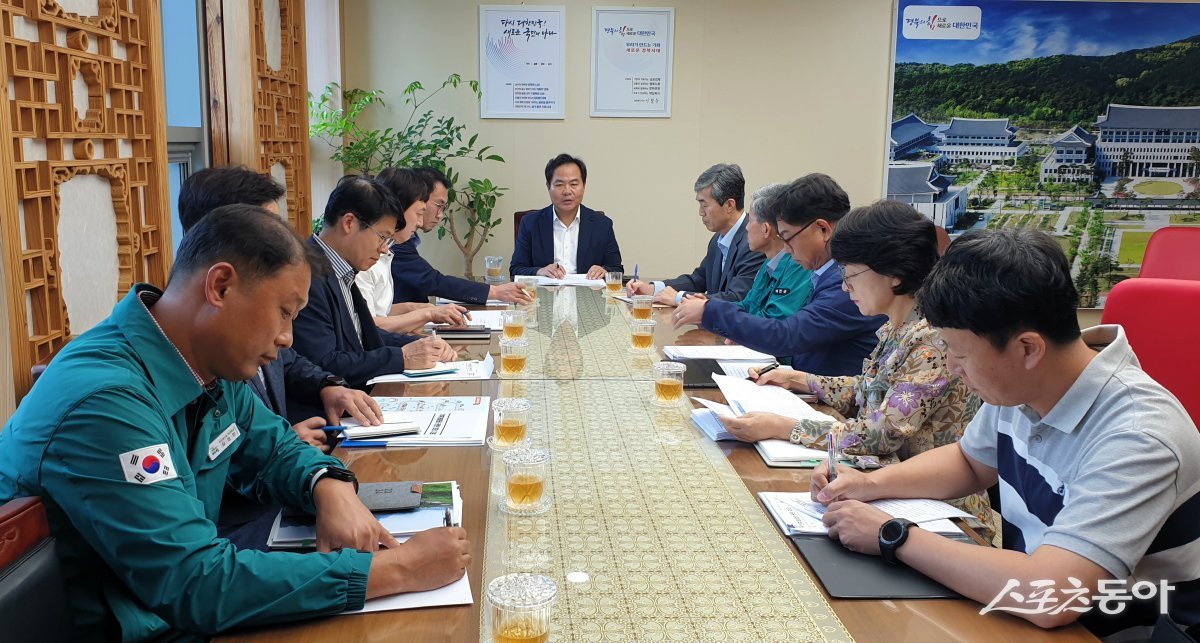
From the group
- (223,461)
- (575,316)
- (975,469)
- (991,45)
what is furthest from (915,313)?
(991,45)

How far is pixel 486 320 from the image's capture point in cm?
372

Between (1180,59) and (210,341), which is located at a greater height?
(1180,59)

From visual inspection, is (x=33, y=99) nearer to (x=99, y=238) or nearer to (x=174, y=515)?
(x=99, y=238)

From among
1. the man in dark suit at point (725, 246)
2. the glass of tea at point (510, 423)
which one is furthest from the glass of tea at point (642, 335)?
the glass of tea at point (510, 423)

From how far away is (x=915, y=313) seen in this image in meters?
2.25

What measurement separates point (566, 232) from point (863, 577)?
4.32 m

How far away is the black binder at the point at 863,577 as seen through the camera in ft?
4.59

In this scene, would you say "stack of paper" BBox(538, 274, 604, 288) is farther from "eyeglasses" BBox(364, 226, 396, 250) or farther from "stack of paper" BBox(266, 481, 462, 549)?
"stack of paper" BBox(266, 481, 462, 549)

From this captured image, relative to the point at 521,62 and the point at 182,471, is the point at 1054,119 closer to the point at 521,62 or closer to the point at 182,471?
the point at 521,62

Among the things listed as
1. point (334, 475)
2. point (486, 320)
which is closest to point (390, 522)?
point (334, 475)

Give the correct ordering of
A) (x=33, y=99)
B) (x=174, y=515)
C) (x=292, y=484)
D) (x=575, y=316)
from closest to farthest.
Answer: (x=174, y=515) < (x=292, y=484) < (x=33, y=99) < (x=575, y=316)

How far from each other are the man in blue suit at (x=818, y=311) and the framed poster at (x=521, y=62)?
11.4ft

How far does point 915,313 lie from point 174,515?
1.69 metres

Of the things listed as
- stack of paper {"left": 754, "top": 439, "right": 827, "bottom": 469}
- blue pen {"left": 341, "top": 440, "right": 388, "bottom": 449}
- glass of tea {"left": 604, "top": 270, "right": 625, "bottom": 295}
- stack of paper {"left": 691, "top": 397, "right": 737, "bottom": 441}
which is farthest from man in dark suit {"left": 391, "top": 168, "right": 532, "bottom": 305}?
stack of paper {"left": 754, "top": 439, "right": 827, "bottom": 469}
